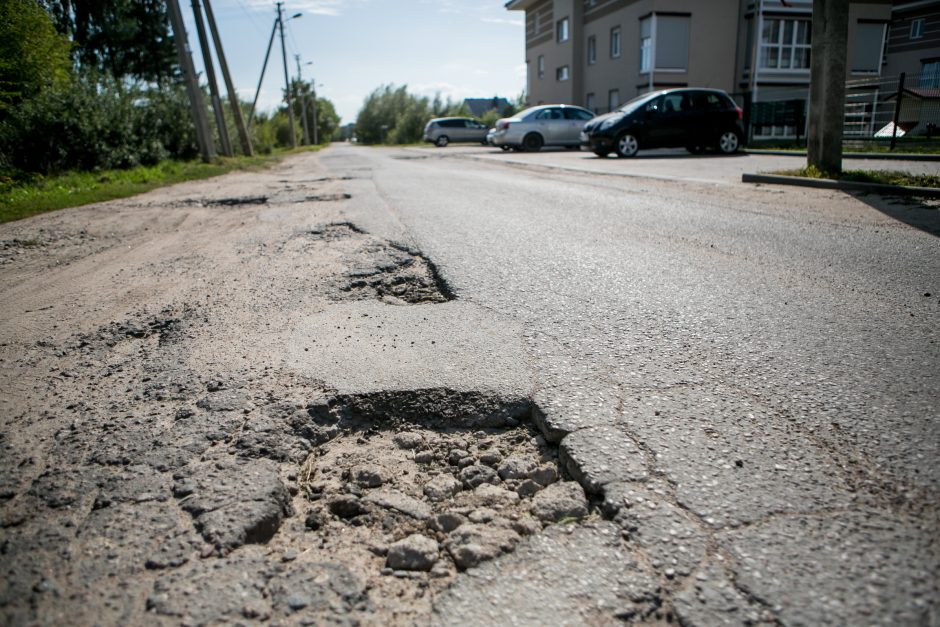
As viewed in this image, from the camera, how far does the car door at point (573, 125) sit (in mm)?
23484

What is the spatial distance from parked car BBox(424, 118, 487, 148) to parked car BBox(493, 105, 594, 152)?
14220mm

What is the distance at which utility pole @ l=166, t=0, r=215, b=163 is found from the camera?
1666 cm

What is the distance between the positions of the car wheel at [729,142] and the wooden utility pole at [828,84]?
311 inches

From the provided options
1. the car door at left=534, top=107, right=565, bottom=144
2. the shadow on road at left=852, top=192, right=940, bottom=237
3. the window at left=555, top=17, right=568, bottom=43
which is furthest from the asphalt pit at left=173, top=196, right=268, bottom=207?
the window at left=555, top=17, right=568, bottom=43

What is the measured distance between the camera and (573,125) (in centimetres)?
2350

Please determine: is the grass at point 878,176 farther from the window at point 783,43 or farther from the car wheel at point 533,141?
the window at point 783,43

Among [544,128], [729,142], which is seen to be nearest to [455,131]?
[544,128]

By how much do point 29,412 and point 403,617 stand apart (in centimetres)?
193

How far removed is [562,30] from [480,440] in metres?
37.5

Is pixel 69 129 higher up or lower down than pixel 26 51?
lower down

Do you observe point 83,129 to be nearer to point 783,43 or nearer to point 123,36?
point 123,36

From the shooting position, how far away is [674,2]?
26.6 meters

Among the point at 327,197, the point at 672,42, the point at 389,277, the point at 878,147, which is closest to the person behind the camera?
the point at 389,277

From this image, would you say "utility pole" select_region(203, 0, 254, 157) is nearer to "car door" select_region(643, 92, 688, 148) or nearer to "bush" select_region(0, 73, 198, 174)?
"bush" select_region(0, 73, 198, 174)
